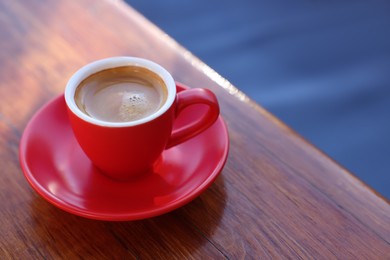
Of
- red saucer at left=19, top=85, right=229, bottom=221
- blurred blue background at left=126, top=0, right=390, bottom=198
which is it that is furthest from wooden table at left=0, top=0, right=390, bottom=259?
blurred blue background at left=126, top=0, right=390, bottom=198

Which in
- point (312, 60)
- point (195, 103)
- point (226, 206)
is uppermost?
point (195, 103)

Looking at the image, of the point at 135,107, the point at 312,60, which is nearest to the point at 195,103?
the point at 135,107

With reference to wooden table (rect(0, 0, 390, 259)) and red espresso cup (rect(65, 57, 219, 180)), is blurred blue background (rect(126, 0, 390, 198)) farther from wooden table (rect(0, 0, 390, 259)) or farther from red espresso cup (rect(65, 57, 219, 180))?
red espresso cup (rect(65, 57, 219, 180))

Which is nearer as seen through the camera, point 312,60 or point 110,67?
point 110,67

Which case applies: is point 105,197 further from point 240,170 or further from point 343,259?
point 343,259

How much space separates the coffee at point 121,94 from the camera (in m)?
0.58

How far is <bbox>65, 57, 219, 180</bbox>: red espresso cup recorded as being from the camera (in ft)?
1.76

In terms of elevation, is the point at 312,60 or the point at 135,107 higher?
the point at 135,107

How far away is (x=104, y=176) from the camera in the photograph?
607 mm

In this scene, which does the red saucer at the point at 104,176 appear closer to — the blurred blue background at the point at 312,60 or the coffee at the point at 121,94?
the coffee at the point at 121,94

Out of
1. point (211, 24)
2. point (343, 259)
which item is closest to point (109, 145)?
point (343, 259)

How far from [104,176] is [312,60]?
2.42 feet

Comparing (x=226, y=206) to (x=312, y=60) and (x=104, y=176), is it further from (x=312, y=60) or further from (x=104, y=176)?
(x=312, y=60)

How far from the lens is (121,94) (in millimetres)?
619
